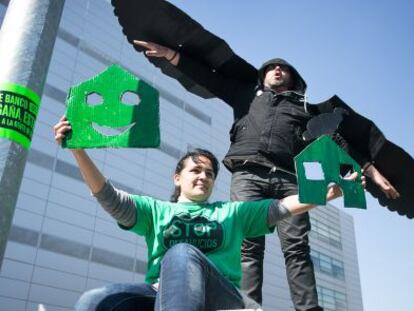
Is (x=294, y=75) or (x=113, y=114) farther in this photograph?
(x=294, y=75)

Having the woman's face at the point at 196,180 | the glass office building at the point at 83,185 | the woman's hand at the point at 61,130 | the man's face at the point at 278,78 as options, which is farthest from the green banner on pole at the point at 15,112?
the glass office building at the point at 83,185

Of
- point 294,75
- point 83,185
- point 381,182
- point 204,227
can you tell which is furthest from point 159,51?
point 83,185

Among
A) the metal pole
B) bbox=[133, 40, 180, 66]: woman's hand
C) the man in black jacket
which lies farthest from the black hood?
the metal pole

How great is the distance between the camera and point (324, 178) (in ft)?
6.67

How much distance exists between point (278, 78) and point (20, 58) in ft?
6.42

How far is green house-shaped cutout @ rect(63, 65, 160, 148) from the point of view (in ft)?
6.16

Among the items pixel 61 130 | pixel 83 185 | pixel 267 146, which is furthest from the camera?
pixel 83 185

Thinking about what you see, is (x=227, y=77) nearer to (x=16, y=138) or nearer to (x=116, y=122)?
(x=116, y=122)

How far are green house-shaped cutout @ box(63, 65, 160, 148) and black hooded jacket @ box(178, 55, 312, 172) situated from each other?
1075 mm

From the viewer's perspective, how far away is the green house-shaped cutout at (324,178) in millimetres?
1969

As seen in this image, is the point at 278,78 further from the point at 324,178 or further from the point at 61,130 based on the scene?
the point at 61,130

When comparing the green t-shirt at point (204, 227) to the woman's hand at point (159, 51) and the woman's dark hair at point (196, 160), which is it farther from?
the woman's hand at point (159, 51)

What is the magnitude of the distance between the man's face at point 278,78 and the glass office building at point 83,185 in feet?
49.7

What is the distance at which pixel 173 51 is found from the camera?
3.27 metres
